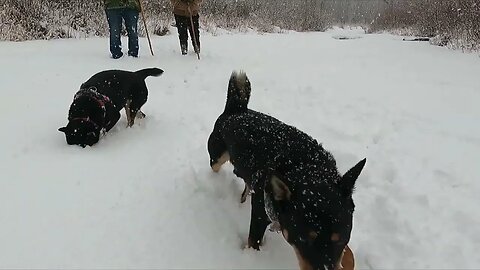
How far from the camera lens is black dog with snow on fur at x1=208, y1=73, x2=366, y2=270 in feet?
7.77

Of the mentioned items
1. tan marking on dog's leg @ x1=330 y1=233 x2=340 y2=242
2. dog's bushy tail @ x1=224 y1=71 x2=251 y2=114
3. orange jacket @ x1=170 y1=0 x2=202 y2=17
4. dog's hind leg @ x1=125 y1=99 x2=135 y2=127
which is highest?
orange jacket @ x1=170 y1=0 x2=202 y2=17

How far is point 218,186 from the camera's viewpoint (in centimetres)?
404

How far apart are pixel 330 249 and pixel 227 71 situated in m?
6.78

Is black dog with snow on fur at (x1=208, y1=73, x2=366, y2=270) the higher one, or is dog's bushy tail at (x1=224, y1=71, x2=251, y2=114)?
dog's bushy tail at (x1=224, y1=71, x2=251, y2=114)

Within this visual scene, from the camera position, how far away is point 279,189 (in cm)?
255

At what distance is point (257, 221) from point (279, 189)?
589mm

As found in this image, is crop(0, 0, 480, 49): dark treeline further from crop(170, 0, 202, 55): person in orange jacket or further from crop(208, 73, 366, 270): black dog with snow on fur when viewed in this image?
crop(208, 73, 366, 270): black dog with snow on fur

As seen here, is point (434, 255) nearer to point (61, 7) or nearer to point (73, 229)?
point (73, 229)

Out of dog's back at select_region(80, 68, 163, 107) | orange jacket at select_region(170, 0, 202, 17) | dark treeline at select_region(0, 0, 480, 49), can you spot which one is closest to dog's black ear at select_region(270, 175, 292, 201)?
dog's back at select_region(80, 68, 163, 107)

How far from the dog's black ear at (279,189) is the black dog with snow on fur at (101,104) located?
300cm

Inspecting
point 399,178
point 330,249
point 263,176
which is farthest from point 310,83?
point 330,249

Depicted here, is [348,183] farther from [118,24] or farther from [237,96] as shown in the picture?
[118,24]

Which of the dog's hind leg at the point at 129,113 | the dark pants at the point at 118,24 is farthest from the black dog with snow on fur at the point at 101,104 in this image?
the dark pants at the point at 118,24

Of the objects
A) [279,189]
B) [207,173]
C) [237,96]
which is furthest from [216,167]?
[279,189]
